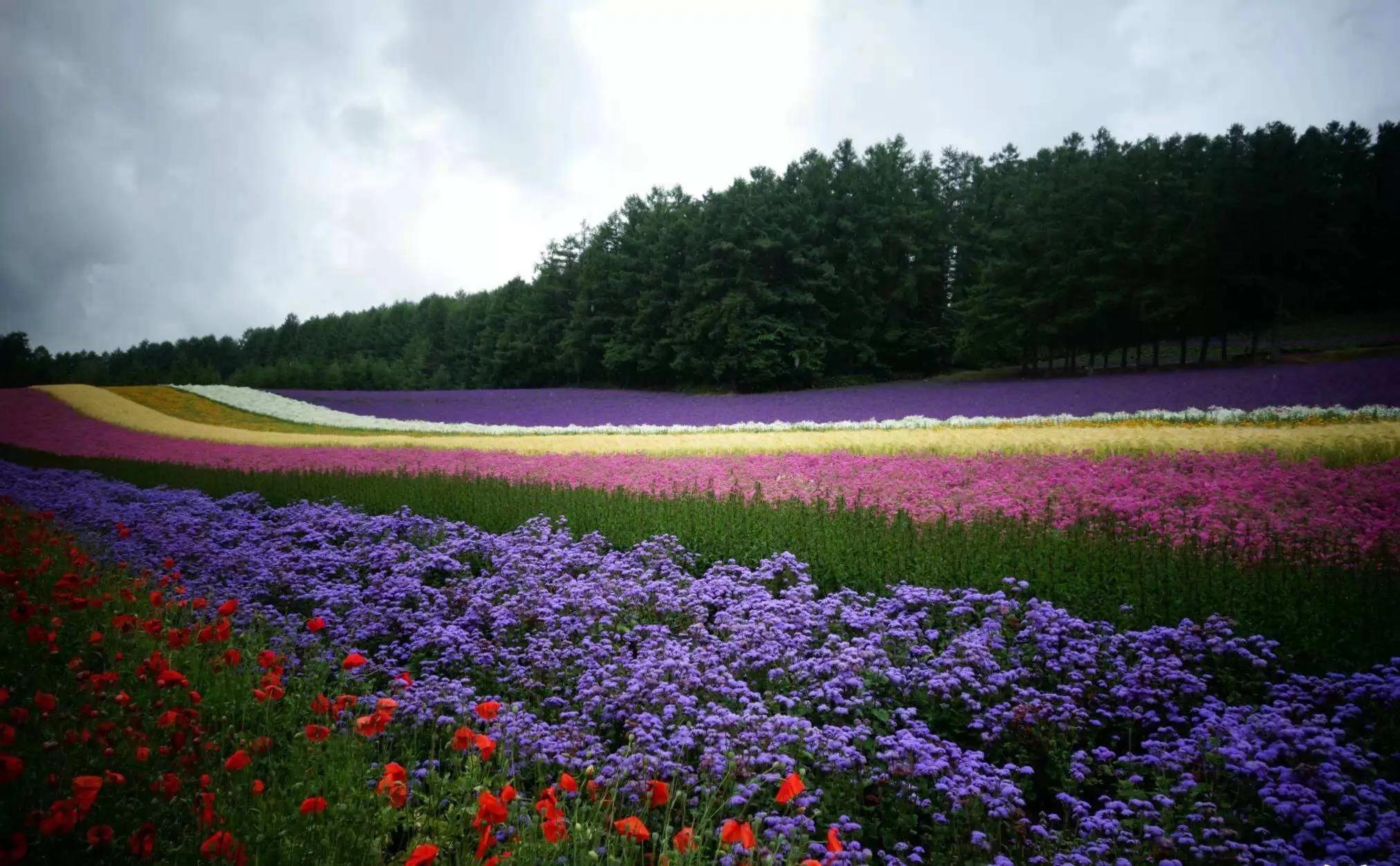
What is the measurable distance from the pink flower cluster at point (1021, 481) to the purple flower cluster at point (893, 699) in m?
1.88

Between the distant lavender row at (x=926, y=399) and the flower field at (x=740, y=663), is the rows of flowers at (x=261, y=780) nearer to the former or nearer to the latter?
the flower field at (x=740, y=663)

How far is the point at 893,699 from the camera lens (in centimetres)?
464

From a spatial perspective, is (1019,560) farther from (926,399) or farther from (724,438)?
(926,399)

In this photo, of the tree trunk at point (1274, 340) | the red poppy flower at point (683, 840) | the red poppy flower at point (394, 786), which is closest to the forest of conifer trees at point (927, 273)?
the tree trunk at point (1274, 340)

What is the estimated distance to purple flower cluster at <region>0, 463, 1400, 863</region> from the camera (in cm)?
321

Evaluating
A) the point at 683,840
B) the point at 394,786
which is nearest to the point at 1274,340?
the point at 683,840

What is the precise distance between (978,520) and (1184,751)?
3.78 m

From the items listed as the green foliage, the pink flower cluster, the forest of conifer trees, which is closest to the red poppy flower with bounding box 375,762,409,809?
the green foliage

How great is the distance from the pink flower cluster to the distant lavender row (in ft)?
17.1

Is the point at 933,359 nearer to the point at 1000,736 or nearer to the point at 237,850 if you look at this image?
the point at 1000,736

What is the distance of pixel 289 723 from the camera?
13.0ft

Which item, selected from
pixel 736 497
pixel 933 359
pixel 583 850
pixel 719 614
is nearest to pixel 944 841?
pixel 583 850

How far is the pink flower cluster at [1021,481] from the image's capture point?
6266 mm

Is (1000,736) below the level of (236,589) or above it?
below
